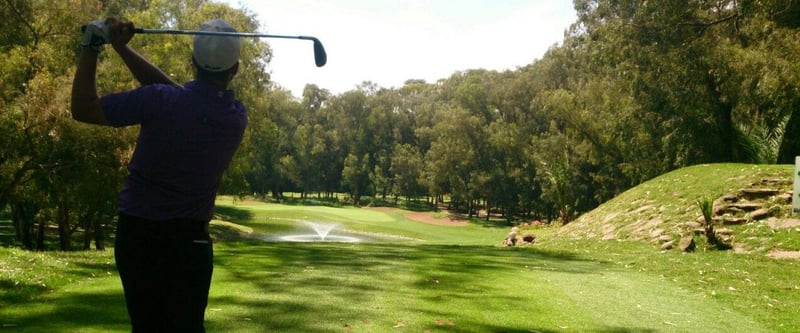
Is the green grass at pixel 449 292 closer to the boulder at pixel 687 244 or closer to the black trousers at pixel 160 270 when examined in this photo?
the boulder at pixel 687 244

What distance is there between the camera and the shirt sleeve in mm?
2461

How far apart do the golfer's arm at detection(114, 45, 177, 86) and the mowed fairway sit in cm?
294

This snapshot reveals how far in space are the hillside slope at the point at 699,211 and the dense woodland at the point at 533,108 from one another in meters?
2.85

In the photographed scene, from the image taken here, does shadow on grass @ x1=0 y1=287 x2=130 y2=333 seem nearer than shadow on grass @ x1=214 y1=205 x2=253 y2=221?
Yes

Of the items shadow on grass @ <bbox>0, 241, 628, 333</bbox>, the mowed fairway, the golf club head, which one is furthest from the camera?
the mowed fairway

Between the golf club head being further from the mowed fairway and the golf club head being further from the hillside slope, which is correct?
the hillside slope

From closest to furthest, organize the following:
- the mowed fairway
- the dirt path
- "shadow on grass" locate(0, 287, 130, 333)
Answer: "shadow on grass" locate(0, 287, 130, 333), the mowed fairway, the dirt path

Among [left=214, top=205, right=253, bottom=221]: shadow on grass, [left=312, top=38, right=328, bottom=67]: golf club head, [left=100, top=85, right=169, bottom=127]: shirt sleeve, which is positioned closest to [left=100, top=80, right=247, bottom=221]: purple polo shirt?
[left=100, top=85, right=169, bottom=127]: shirt sleeve

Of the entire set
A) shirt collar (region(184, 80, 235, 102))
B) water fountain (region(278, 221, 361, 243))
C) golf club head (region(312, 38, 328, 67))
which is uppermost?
golf club head (region(312, 38, 328, 67))

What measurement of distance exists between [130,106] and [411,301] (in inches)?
197

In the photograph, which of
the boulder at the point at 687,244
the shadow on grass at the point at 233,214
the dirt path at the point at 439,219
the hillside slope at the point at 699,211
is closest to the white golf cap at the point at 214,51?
the hillside slope at the point at 699,211

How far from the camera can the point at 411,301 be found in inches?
275

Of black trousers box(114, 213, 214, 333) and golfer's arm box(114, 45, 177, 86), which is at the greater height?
golfer's arm box(114, 45, 177, 86)

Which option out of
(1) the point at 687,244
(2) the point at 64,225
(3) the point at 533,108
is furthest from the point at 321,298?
(3) the point at 533,108
